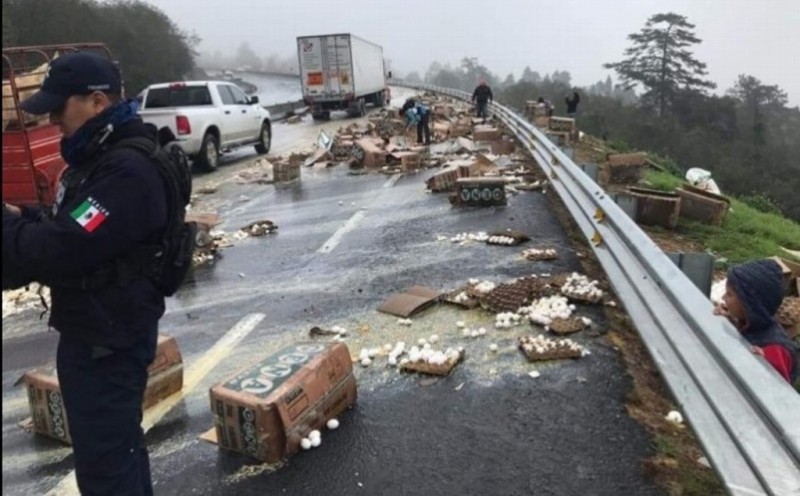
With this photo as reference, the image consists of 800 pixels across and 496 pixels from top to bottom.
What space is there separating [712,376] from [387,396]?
1.94m

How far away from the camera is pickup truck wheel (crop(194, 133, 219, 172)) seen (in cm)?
Result: 1515

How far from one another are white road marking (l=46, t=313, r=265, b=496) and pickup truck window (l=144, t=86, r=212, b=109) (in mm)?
11201

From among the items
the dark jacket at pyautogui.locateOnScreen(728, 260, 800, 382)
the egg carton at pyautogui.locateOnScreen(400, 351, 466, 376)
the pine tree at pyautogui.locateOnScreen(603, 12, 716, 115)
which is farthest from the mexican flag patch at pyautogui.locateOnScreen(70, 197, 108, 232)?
the pine tree at pyautogui.locateOnScreen(603, 12, 716, 115)

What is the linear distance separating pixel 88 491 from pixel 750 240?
775cm

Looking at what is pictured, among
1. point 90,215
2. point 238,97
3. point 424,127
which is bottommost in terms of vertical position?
point 424,127

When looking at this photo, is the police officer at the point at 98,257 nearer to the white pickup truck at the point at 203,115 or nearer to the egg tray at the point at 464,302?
the egg tray at the point at 464,302

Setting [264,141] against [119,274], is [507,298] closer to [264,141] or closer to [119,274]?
[119,274]

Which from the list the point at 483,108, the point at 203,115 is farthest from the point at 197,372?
the point at 483,108

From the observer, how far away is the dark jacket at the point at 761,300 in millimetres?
3250

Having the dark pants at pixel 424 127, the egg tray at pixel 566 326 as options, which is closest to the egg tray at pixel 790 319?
the egg tray at pixel 566 326

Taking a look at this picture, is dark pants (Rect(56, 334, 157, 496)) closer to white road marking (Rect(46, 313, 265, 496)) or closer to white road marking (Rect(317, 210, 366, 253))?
white road marking (Rect(46, 313, 265, 496))

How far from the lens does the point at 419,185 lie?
12164mm

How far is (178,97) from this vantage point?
15648mm

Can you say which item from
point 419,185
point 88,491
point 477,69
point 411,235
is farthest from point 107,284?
point 477,69
